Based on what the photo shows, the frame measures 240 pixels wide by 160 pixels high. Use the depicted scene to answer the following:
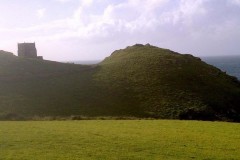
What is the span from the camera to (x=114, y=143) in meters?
23.1

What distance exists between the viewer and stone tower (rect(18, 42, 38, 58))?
246ft

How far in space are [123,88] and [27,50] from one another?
24310 millimetres

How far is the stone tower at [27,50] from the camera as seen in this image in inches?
2955

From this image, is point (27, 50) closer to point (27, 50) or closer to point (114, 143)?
point (27, 50)

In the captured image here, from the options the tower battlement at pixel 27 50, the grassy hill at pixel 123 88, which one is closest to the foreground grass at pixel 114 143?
the grassy hill at pixel 123 88

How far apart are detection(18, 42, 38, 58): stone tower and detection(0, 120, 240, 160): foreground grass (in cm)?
4801

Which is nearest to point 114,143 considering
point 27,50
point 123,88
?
point 123,88

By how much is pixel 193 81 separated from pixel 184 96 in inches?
275

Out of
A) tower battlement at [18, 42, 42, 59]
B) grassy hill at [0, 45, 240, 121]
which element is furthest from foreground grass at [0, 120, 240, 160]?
tower battlement at [18, 42, 42, 59]

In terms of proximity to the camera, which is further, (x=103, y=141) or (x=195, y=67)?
(x=195, y=67)

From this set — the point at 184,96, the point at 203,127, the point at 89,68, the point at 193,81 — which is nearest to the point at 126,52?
the point at 89,68

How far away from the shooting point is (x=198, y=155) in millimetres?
21078

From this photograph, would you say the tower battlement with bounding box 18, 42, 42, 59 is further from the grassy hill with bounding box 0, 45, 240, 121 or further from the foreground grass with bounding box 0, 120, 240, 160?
the foreground grass with bounding box 0, 120, 240, 160

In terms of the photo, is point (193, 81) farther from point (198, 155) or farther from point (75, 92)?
point (198, 155)
